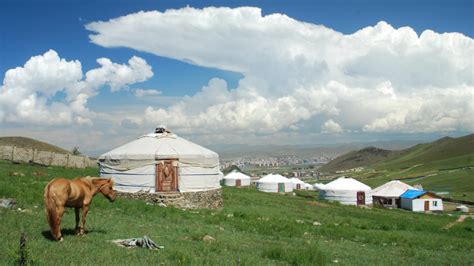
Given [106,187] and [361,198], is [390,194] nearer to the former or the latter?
[361,198]

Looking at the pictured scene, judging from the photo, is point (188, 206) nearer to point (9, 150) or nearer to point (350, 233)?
point (350, 233)

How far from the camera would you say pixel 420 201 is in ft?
162

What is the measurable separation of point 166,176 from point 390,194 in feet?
122

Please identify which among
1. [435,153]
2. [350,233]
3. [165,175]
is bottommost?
[350,233]

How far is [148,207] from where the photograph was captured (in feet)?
60.8

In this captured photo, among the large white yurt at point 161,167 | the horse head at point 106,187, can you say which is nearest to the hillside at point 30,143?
the large white yurt at point 161,167

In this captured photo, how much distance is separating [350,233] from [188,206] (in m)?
9.61

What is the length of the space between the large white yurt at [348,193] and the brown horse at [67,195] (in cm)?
3779

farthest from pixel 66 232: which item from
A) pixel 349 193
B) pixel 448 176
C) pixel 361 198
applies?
pixel 448 176

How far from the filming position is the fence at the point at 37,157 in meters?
34.9

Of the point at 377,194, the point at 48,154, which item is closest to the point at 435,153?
the point at 377,194

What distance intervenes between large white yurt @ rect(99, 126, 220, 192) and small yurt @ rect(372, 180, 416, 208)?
33104 millimetres

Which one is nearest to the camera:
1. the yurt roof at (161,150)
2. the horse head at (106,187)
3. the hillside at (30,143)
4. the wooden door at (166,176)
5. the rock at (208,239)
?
the horse head at (106,187)

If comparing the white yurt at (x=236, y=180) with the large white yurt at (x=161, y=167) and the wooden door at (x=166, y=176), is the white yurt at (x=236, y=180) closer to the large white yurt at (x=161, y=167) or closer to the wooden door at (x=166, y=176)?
the large white yurt at (x=161, y=167)
